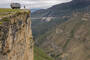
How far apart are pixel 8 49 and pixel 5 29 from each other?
301 centimetres

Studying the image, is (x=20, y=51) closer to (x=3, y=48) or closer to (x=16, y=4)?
(x=3, y=48)

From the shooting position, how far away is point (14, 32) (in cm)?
2752

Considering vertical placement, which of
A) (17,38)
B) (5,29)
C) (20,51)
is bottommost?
(20,51)

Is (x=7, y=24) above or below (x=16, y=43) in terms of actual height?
above

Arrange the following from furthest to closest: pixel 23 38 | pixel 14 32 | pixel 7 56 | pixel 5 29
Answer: pixel 23 38
pixel 14 32
pixel 7 56
pixel 5 29

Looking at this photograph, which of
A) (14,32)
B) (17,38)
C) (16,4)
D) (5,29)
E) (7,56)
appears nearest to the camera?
(5,29)

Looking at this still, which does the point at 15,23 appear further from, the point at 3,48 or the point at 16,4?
the point at 16,4

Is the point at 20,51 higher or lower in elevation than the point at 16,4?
lower

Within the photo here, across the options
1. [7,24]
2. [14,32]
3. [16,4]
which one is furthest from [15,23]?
[16,4]

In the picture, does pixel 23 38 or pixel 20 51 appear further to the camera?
pixel 23 38

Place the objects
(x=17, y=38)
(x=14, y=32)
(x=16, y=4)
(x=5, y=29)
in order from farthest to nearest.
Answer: (x=16, y=4), (x=17, y=38), (x=14, y=32), (x=5, y=29)

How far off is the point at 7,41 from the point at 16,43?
13.4ft

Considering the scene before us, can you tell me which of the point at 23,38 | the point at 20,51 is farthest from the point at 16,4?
the point at 20,51

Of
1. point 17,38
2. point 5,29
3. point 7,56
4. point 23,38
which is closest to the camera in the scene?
point 5,29
